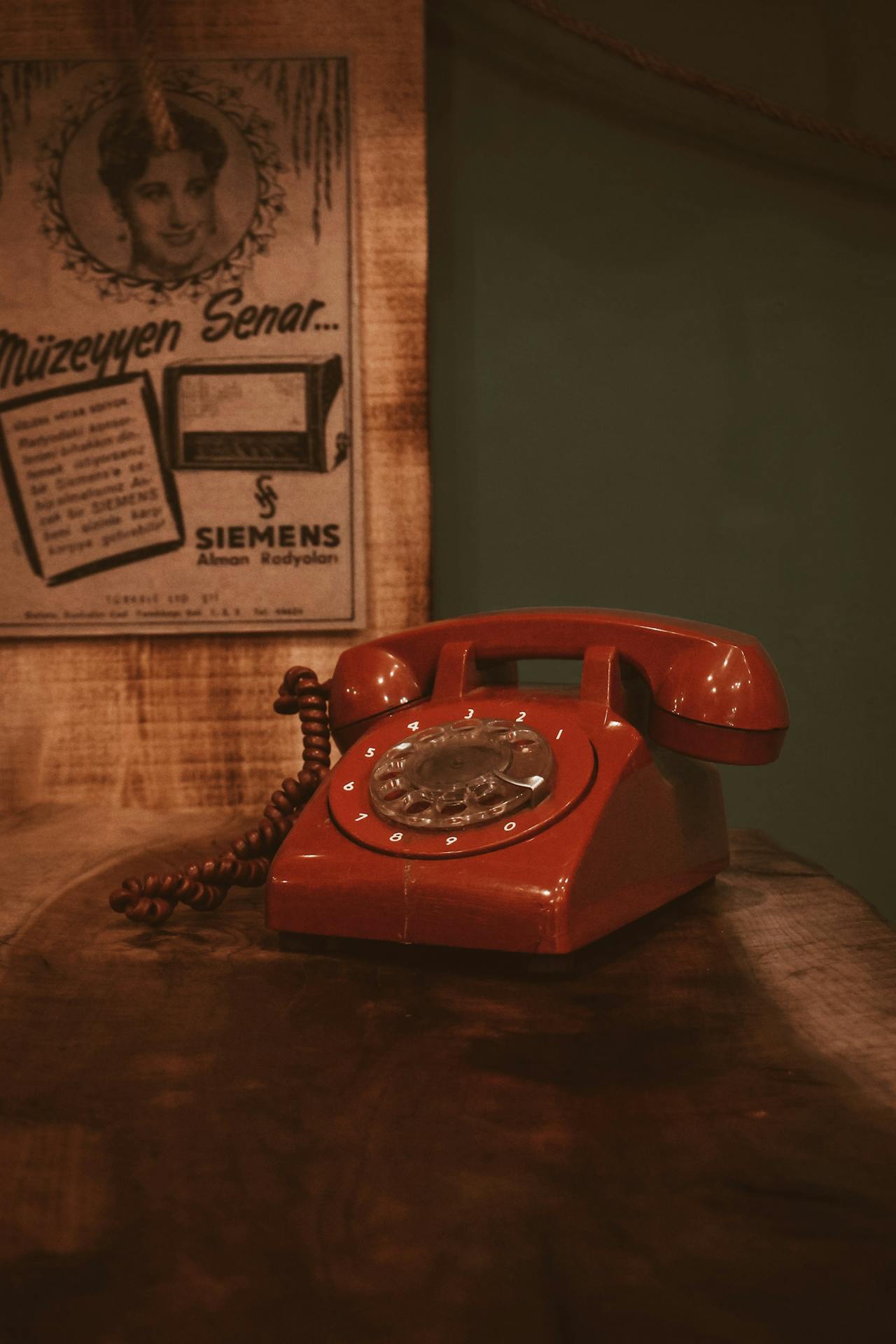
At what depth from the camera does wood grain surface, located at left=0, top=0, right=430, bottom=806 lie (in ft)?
3.65

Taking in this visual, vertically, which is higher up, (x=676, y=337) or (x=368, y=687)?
(x=676, y=337)

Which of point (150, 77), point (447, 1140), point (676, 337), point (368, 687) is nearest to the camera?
point (447, 1140)

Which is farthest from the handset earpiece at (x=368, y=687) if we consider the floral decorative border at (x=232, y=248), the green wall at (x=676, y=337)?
the floral decorative border at (x=232, y=248)

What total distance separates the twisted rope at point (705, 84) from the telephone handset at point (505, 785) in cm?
61

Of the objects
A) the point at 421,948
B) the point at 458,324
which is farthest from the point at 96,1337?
the point at 458,324

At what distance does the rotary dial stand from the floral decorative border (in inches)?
23.6

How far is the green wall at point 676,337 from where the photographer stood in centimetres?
117

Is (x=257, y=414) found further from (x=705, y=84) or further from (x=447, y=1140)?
(x=447, y=1140)

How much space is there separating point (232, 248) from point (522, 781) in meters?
0.71

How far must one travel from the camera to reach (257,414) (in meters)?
1.14

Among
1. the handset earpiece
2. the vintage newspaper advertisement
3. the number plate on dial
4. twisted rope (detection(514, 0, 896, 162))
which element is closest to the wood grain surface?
the vintage newspaper advertisement

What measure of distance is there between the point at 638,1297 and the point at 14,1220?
212 millimetres

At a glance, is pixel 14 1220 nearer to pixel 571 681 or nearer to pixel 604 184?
pixel 571 681

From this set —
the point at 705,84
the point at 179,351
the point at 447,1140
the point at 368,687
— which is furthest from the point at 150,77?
the point at 447,1140
